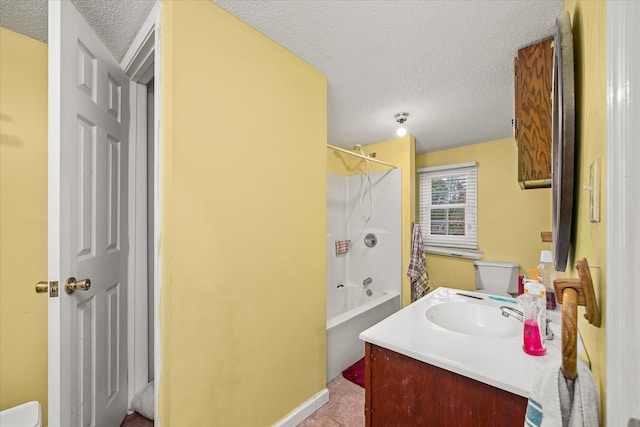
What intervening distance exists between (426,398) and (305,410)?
937mm

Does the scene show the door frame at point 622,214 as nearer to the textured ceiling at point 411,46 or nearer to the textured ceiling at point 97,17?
the textured ceiling at point 411,46

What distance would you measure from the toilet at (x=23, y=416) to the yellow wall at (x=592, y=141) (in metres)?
2.13

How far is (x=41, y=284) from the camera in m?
0.95

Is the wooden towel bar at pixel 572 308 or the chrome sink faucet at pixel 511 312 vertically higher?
the wooden towel bar at pixel 572 308

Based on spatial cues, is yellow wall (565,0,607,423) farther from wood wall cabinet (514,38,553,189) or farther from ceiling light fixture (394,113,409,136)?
ceiling light fixture (394,113,409,136)

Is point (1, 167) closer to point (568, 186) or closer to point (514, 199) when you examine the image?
point (568, 186)

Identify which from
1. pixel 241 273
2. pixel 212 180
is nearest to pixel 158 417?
pixel 241 273

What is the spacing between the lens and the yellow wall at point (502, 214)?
269cm

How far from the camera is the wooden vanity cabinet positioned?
805 mm

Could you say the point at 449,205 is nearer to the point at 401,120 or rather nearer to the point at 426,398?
the point at 401,120

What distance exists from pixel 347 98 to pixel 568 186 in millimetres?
1684

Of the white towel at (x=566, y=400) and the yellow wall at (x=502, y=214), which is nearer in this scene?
the white towel at (x=566, y=400)

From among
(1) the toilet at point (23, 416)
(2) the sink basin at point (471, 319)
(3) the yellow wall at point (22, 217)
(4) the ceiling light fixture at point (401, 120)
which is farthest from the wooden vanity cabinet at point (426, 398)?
(4) the ceiling light fixture at point (401, 120)

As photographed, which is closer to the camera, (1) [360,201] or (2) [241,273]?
(2) [241,273]
